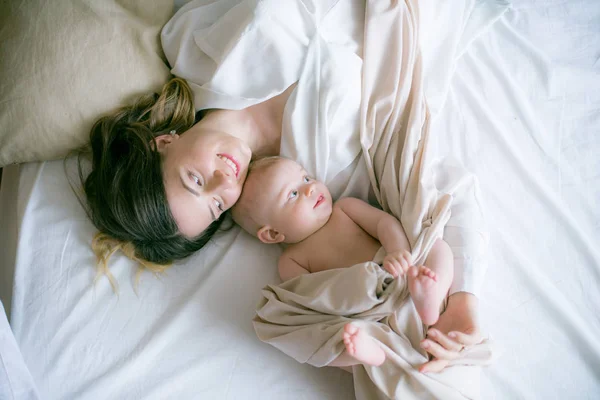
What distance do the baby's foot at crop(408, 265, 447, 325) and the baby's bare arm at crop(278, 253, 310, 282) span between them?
0.28 m

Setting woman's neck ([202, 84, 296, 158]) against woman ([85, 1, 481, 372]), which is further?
woman's neck ([202, 84, 296, 158])

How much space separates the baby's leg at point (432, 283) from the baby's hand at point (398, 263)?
22mm

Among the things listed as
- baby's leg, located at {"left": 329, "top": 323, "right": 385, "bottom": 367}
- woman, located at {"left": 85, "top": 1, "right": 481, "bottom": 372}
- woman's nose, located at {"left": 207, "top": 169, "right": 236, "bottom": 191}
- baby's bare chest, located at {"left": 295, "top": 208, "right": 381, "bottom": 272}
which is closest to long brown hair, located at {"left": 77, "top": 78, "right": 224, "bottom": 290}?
woman, located at {"left": 85, "top": 1, "right": 481, "bottom": 372}

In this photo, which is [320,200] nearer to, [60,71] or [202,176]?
[202,176]

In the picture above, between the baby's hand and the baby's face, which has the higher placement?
the baby's hand

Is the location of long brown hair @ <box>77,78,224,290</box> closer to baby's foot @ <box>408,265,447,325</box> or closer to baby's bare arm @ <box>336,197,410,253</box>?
baby's bare arm @ <box>336,197,410,253</box>

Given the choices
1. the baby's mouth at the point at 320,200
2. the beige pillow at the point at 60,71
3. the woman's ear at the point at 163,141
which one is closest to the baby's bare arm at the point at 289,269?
the baby's mouth at the point at 320,200

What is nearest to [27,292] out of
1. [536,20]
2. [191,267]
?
[191,267]

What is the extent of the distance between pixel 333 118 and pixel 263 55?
0.75 feet

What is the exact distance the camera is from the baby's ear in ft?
3.51

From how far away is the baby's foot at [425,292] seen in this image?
82 cm

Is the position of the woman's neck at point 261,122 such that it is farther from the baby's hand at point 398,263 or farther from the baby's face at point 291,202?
the baby's hand at point 398,263

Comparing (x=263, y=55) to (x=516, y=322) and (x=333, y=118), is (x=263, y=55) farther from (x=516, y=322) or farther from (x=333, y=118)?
(x=516, y=322)

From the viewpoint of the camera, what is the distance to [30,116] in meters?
1.05
